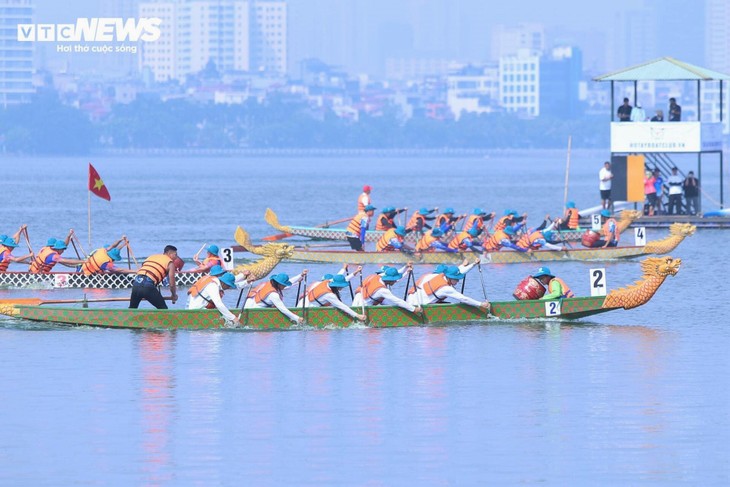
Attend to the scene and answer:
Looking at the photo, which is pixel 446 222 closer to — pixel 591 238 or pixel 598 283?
pixel 591 238

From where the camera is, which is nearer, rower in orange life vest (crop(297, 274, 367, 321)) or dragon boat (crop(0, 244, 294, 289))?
rower in orange life vest (crop(297, 274, 367, 321))

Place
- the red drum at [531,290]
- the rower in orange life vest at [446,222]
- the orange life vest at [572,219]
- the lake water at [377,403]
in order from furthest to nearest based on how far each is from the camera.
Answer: the orange life vest at [572,219] < the rower in orange life vest at [446,222] < the red drum at [531,290] < the lake water at [377,403]

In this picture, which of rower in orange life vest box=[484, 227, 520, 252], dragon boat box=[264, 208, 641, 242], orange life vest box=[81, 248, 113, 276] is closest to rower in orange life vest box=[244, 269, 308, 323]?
Result: orange life vest box=[81, 248, 113, 276]

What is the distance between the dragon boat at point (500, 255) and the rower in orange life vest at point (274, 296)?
11984 mm


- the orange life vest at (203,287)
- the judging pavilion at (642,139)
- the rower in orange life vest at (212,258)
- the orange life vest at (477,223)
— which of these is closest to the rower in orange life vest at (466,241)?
the orange life vest at (477,223)

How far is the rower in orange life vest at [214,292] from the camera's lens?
106 ft

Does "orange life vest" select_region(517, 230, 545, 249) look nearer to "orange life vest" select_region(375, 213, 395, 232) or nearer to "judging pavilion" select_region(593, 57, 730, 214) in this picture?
"orange life vest" select_region(375, 213, 395, 232)

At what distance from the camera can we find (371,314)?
109ft

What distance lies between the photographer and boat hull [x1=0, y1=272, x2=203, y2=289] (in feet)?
135

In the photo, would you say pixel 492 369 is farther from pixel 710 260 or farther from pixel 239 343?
pixel 710 260

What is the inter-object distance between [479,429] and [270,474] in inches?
156

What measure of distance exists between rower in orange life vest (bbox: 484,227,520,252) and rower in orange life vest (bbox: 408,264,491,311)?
14575 mm

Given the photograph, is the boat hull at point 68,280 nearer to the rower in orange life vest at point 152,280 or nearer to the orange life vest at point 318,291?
the rower in orange life vest at point 152,280

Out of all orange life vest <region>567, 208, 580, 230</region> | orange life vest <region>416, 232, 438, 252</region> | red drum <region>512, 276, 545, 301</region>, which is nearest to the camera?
red drum <region>512, 276, 545, 301</region>
